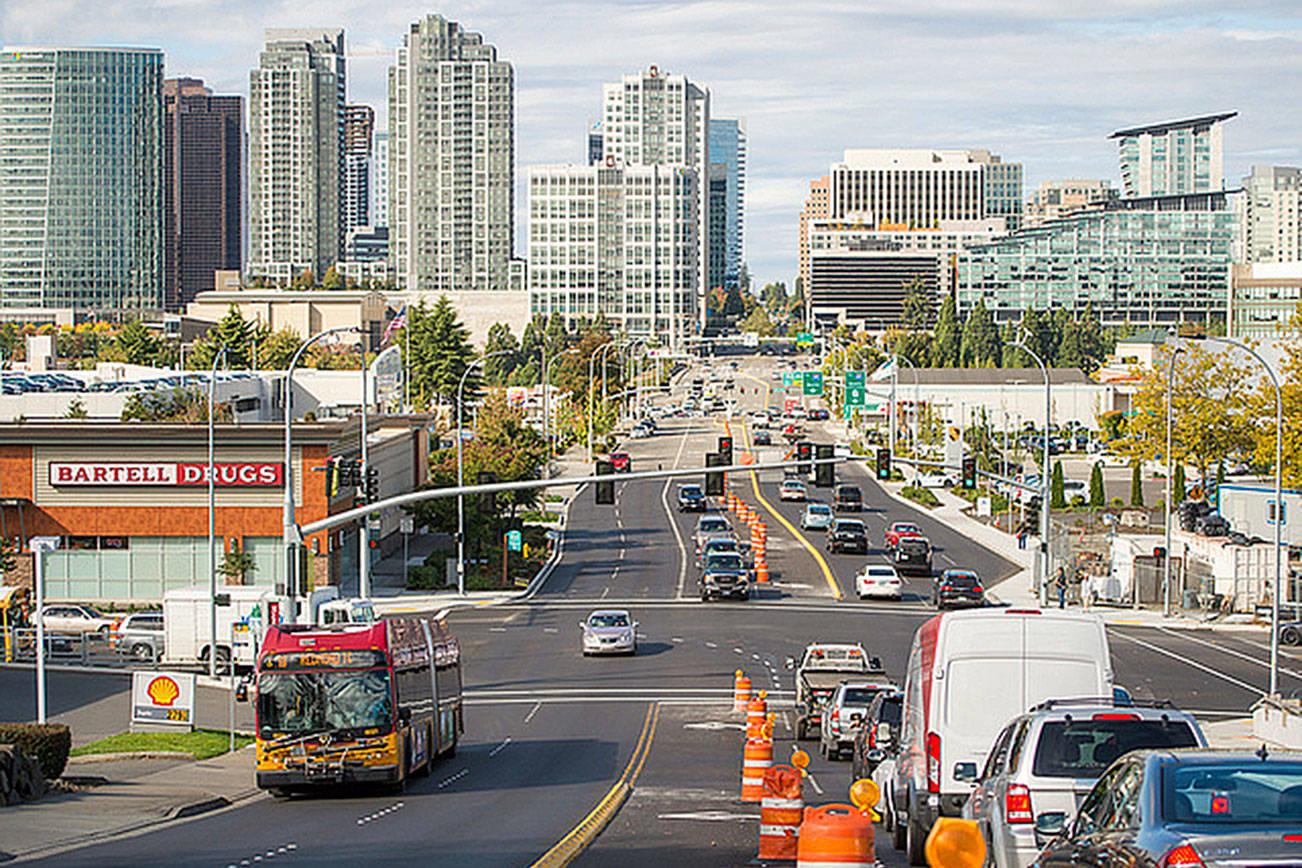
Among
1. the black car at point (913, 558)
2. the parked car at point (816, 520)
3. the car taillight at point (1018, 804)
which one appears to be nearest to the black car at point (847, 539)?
the black car at point (913, 558)

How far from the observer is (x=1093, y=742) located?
1349cm

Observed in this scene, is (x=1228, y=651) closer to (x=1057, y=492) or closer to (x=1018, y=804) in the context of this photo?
(x=1057, y=492)

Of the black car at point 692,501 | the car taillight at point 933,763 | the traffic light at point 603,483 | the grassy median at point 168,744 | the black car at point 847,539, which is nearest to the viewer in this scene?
the car taillight at point 933,763

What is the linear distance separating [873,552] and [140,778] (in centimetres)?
5007

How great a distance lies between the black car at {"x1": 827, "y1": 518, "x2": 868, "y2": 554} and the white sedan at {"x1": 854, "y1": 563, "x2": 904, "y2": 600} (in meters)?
11.6

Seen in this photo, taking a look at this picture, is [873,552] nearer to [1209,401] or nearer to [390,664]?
[1209,401]

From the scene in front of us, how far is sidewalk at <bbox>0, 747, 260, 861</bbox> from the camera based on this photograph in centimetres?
2139

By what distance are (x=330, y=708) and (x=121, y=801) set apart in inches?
142

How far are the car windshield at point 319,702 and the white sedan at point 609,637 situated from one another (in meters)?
23.1

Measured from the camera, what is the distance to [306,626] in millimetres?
26516

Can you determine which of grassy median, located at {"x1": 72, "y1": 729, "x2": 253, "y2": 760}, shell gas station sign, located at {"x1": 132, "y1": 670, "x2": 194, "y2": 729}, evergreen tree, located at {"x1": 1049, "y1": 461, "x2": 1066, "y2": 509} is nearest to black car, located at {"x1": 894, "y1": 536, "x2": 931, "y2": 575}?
evergreen tree, located at {"x1": 1049, "y1": 461, "x2": 1066, "y2": 509}

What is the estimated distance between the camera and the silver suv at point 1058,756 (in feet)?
43.0

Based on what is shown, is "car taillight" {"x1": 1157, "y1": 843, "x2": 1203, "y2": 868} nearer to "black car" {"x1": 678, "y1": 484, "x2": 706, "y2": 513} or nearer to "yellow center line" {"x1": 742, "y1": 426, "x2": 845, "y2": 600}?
"yellow center line" {"x1": 742, "y1": 426, "x2": 845, "y2": 600}

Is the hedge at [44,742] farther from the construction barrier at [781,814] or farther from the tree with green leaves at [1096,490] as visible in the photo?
the tree with green leaves at [1096,490]
